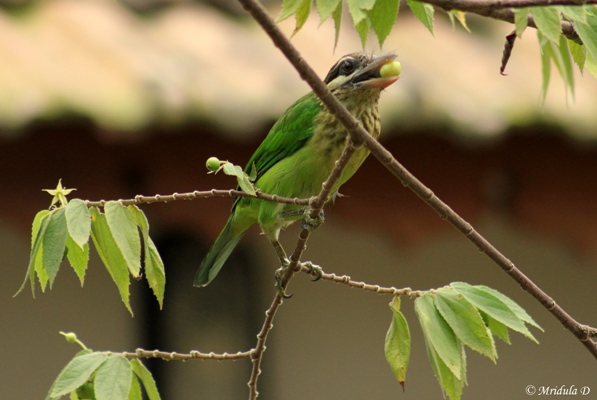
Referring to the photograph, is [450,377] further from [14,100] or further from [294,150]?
[14,100]

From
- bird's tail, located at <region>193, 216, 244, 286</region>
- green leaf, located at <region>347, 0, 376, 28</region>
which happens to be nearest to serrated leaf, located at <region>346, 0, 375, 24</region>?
green leaf, located at <region>347, 0, 376, 28</region>

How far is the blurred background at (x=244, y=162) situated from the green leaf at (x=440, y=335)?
1846 mm

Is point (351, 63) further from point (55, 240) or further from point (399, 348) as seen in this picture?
point (55, 240)

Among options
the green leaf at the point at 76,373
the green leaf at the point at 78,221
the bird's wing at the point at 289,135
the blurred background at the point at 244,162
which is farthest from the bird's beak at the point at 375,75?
the blurred background at the point at 244,162

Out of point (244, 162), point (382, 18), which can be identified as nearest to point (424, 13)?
point (382, 18)

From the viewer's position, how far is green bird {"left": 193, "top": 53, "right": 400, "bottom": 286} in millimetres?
2510

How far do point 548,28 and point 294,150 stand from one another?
1.42 m

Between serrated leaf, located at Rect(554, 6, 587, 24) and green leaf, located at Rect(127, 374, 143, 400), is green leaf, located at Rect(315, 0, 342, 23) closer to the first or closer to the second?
serrated leaf, located at Rect(554, 6, 587, 24)

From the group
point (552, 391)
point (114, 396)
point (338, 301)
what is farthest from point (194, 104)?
point (552, 391)

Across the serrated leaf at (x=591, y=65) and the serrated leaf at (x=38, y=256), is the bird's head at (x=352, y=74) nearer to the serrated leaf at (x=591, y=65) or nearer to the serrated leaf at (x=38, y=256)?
the serrated leaf at (x=591, y=65)

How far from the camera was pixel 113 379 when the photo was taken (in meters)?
1.49

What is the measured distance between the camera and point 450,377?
1.53m

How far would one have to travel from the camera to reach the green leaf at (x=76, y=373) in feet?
4.78

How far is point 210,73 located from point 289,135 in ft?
3.18
